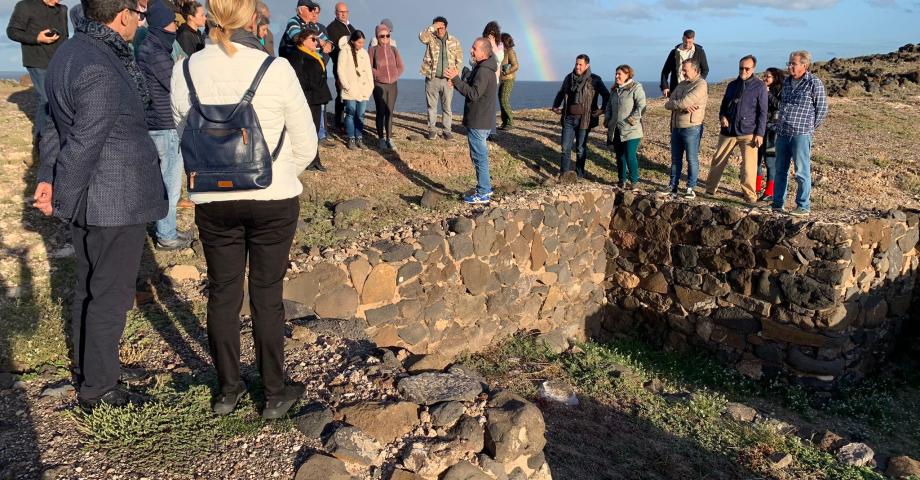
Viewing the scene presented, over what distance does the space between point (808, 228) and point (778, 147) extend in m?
1.18

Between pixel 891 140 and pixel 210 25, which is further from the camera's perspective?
pixel 891 140

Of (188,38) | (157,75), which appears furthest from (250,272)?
(188,38)

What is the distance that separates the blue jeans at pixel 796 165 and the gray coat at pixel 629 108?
6.32ft

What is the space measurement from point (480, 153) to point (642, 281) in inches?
124

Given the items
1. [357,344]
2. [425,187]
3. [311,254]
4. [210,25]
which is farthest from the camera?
[425,187]

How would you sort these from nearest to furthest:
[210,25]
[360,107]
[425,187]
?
[210,25], [425,187], [360,107]

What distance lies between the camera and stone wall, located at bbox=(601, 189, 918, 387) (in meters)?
7.18

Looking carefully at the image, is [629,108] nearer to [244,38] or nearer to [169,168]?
[169,168]

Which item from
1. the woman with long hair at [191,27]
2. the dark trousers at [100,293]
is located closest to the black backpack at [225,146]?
the dark trousers at [100,293]

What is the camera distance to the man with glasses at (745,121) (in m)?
8.40

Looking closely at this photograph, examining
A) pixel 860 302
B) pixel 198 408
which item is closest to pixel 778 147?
pixel 860 302

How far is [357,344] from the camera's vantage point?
Answer: 481 centimetres

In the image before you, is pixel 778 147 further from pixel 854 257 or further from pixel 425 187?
pixel 425 187

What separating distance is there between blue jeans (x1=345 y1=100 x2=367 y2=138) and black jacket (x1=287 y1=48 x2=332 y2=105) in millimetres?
1224
